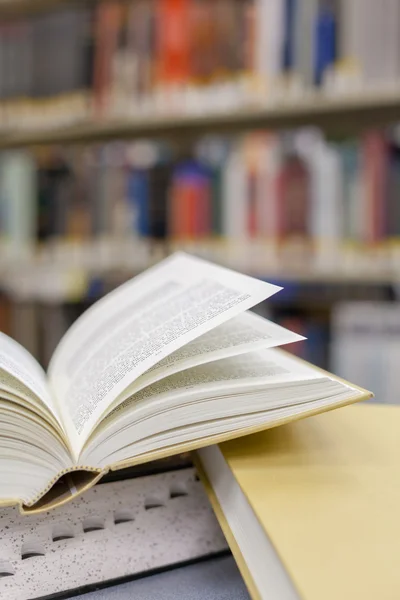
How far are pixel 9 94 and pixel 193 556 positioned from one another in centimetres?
152

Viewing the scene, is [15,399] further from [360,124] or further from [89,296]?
[360,124]

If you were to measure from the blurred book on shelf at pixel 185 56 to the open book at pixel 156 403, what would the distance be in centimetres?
103

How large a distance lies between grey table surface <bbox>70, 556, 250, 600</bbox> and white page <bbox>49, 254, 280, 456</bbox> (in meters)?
0.10

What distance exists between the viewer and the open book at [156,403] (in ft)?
1.19

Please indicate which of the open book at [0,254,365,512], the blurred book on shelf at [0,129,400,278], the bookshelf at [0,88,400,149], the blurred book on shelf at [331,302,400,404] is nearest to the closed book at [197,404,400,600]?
the open book at [0,254,365,512]

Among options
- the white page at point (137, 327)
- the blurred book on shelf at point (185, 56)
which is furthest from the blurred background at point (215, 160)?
the white page at point (137, 327)

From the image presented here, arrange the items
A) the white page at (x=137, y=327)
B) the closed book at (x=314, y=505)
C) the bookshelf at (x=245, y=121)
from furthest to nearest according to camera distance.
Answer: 1. the bookshelf at (x=245, y=121)
2. the white page at (x=137, y=327)
3. the closed book at (x=314, y=505)

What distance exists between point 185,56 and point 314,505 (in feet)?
4.26

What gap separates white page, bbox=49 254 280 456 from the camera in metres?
0.38

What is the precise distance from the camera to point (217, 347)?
41 cm

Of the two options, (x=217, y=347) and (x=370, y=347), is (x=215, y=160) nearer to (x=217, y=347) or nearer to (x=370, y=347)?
(x=370, y=347)

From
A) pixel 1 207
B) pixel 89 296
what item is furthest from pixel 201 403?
pixel 1 207

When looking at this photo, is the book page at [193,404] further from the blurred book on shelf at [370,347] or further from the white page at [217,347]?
the blurred book on shelf at [370,347]

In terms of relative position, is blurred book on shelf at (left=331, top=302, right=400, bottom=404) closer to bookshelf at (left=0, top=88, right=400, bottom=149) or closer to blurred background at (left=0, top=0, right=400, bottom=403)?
blurred background at (left=0, top=0, right=400, bottom=403)
